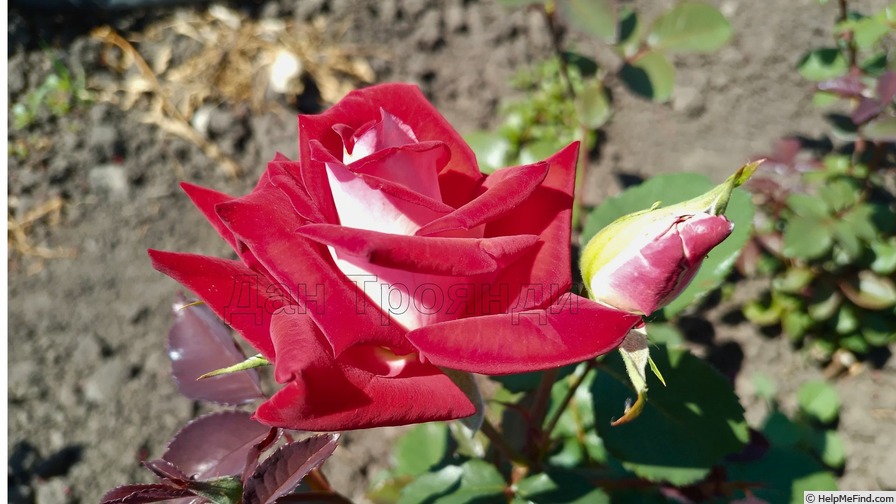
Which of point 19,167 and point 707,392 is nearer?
point 707,392

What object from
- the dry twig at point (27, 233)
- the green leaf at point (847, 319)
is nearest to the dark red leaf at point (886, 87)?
the green leaf at point (847, 319)

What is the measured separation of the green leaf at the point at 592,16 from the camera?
1194mm

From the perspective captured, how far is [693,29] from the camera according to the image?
1.30 m

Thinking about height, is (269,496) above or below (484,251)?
below

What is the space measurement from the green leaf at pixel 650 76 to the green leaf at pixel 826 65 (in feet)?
1.12

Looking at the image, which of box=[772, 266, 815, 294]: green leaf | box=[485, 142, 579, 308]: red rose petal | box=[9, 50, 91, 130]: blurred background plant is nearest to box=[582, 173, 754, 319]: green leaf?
box=[485, 142, 579, 308]: red rose petal

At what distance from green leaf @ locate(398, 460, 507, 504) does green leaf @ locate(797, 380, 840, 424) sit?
989 mm

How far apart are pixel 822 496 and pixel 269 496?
3.28ft

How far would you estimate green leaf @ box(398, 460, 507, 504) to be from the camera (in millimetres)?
912

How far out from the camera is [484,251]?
502mm

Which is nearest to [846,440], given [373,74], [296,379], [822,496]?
[822,496]

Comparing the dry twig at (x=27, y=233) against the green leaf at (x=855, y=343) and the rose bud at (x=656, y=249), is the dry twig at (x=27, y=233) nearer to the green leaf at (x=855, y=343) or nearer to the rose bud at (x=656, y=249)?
the rose bud at (x=656, y=249)

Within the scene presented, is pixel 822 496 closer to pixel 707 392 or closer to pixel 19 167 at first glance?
pixel 707 392

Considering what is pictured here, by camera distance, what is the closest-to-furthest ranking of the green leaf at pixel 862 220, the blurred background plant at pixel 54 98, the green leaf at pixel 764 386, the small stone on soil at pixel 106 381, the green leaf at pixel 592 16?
1. the green leaf at pixel 592 16
2. the green leaf at pixel 862 220
3. the green leaf at pixel 764 386
4. the small stone on soil at pixel 106 381
5. the blurred background plant at pixel 54 98
